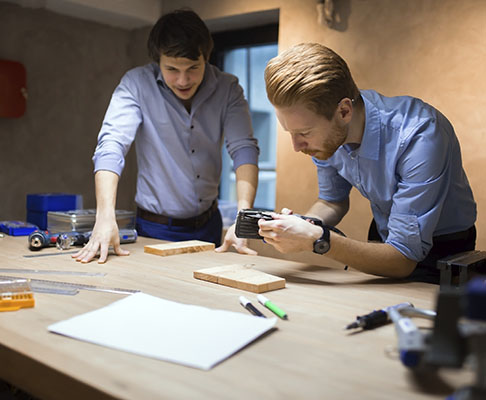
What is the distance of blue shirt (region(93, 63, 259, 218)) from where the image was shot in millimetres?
2324

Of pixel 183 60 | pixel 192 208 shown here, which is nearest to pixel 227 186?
pixel 192 208

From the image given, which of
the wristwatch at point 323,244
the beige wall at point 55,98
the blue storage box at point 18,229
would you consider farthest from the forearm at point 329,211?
the beige wall at point 55,98

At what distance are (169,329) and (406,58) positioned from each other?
8.59 ft

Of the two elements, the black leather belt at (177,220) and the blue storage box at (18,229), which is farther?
the black leather belt at (177,220)

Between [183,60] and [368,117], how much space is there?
2.89 feet

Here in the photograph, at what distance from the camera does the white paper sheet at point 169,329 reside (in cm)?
87

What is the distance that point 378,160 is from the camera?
1578mm

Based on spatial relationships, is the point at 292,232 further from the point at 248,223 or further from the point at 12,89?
the point at 12,89

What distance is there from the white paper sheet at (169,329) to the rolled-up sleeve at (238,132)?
124 cm

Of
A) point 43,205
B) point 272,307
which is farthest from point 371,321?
point 43,205

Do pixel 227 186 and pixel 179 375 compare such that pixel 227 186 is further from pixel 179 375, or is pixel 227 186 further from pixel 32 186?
pixel 179 375

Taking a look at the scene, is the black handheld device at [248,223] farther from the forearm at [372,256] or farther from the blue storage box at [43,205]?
the blue storage box at [43,205]

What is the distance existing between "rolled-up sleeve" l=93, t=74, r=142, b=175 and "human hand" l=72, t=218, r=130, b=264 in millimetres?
300

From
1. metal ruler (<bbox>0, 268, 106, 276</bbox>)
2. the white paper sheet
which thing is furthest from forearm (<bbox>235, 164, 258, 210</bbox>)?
the white paper sheet
